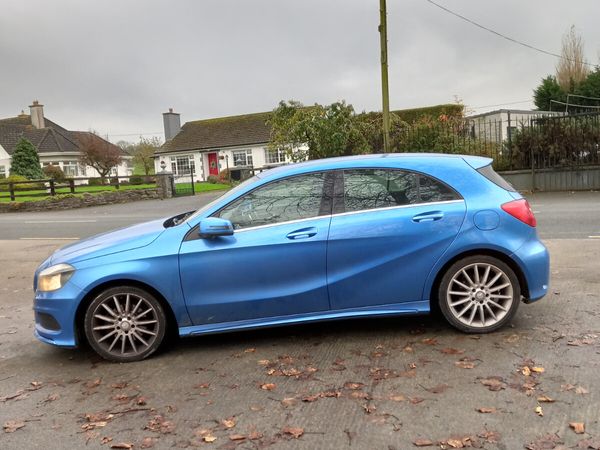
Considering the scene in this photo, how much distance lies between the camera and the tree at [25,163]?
4319cm

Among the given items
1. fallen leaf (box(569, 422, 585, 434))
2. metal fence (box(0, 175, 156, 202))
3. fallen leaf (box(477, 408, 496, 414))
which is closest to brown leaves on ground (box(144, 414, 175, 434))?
fallen leaf (box(477, 408, 496, 414))

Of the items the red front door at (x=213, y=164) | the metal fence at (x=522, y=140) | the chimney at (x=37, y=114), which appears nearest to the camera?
the metal fence at (x=522, y=140)

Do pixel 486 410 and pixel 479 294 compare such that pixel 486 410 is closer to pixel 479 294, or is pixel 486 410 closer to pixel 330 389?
pixel 330 389

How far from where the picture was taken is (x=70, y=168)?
175ft

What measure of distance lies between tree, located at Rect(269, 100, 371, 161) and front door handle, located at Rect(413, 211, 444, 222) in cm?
1479

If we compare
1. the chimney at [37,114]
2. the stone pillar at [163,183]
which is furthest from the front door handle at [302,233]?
the chimney at [37,114]

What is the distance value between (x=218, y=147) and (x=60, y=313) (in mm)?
42636

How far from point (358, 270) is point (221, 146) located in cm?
4288

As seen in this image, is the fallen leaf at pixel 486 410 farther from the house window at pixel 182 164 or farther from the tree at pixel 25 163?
the house window at pixel 182 164

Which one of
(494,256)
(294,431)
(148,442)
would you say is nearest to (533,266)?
(494,256)

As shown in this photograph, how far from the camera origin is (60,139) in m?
54.1

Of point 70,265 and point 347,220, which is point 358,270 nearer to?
point 347,220

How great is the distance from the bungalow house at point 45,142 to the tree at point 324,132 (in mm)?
35277

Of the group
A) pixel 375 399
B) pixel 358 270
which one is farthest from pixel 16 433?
pixel 358 270
